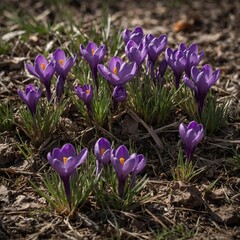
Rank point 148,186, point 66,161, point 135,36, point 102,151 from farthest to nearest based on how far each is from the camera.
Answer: point 135,36 < point 148,186 < point 102,151 < point 66,161

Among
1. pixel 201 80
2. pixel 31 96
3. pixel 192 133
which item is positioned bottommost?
pixel 192 133

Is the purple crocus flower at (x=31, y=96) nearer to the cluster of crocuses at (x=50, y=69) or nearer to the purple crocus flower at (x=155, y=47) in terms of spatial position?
the cluster of crocuses at (x=50, y=69)

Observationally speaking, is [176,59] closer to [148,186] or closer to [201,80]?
[201,80]

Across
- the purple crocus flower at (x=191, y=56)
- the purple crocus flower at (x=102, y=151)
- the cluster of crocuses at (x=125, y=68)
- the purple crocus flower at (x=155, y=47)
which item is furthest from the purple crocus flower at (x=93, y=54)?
the purple crocus flower at (x=102, y=151)

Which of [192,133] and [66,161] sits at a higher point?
[66,161]

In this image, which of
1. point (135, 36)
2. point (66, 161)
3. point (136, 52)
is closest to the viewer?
point (66, 161)

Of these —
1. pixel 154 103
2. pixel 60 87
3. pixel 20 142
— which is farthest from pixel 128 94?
pixel 20 142

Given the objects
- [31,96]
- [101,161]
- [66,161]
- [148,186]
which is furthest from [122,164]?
[31,96]
